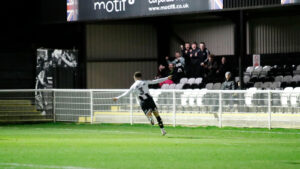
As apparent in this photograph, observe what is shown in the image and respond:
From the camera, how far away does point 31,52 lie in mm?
33906

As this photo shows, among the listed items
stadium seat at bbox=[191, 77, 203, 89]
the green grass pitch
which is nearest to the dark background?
stadium seat at bbox=[191, 77, 203, 89]

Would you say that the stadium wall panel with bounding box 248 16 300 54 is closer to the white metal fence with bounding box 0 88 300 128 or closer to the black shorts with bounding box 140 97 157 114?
the white metal fence with bounding box 0 88 300 128

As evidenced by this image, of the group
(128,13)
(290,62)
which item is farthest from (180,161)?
(290,62)

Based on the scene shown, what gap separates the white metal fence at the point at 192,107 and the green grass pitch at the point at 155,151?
0.92 meters

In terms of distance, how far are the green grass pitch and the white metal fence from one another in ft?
3.03

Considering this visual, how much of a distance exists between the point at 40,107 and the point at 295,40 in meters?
12.7

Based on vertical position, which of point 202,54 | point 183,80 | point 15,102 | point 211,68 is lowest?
point 15,102

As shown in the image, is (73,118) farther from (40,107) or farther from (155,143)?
(155,143)

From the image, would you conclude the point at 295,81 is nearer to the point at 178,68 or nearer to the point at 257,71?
the point at 257,71

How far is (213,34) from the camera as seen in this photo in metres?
36.5

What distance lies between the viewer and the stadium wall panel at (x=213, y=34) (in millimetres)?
35844

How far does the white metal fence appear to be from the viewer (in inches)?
891

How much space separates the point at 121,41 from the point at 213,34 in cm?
490

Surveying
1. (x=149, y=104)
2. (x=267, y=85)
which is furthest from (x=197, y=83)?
(x=149, y=104)
